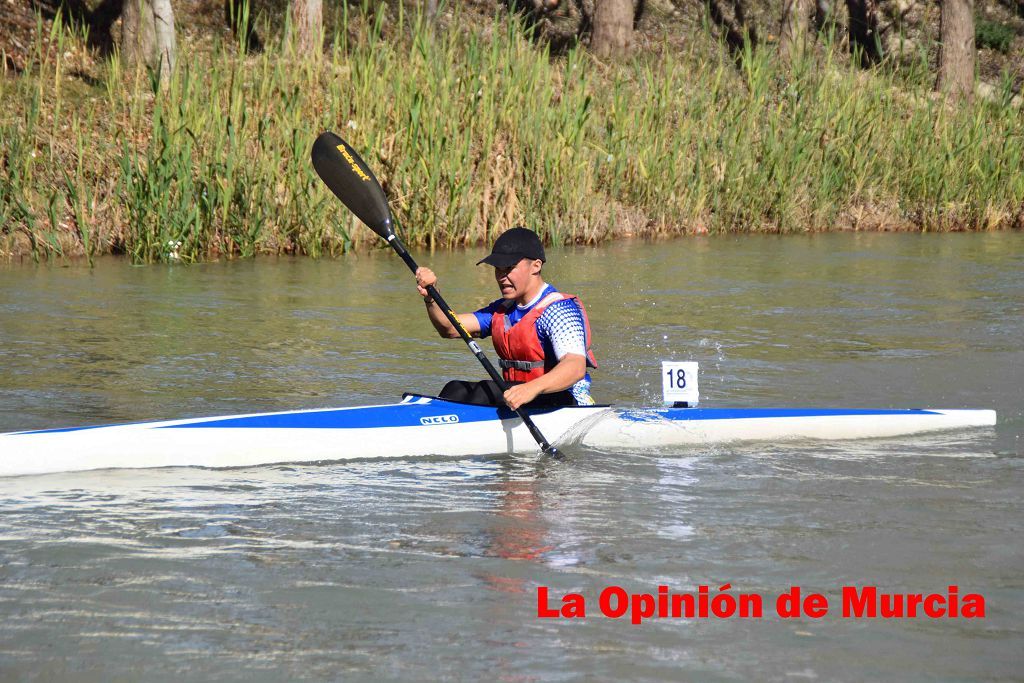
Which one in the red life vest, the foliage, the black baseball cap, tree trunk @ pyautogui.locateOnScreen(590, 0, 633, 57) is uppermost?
the foliage

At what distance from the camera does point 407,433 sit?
5168 mm

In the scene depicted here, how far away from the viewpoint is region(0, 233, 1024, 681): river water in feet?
10.5

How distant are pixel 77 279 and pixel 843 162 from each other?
7956 mm

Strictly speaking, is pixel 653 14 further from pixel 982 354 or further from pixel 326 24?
pixel 982 354

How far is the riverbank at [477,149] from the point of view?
10.3 metres

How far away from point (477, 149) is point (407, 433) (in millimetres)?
6667

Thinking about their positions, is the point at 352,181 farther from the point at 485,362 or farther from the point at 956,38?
the point at 956,38

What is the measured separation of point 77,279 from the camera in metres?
9.80

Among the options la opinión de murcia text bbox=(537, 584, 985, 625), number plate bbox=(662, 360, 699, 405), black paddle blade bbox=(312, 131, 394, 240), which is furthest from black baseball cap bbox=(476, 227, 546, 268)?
la opinión de murcia text bbox=(537, 584, 985, 625)

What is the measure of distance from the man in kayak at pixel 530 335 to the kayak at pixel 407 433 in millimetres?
132

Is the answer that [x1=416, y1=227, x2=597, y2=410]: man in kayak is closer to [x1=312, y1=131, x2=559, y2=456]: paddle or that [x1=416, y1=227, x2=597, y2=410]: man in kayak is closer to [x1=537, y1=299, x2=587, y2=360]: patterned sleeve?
[x1=537, y1=299, x2=587, y2=360]: patterned sleeve

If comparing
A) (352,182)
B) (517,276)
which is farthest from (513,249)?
(352,182)

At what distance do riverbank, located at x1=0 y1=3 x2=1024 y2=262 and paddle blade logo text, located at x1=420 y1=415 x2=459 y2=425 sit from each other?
5.39 m

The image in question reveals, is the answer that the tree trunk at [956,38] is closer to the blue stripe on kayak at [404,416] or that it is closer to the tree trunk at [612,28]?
the tree trunk at [612,28]
